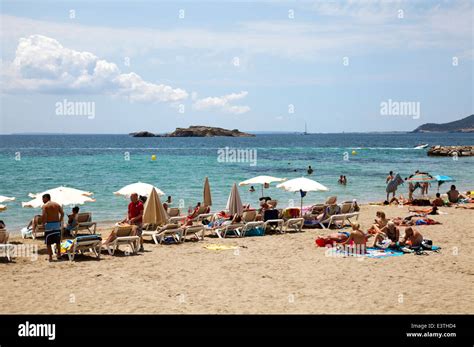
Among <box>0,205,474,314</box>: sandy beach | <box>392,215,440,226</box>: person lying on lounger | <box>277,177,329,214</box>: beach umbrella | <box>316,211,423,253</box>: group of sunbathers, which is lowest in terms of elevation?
<box>0,205,474,314</box>: sandy beach

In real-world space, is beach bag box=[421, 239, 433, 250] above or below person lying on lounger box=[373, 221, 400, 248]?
below

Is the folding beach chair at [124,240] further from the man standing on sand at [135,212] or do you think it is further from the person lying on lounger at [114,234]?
the man standing on sand at [135,212]

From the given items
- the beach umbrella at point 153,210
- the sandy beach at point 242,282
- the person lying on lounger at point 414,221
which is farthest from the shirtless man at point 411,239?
the beach umbrella at point 153,210

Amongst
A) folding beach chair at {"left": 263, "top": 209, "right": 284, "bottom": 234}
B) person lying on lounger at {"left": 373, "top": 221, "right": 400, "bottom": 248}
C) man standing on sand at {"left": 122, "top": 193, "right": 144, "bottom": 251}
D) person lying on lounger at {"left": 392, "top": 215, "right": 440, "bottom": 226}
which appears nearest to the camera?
person lying on lounger at {"left": 373, "top": 221, "right": 400, "bottom": 248}

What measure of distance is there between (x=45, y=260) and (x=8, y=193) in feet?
69.5

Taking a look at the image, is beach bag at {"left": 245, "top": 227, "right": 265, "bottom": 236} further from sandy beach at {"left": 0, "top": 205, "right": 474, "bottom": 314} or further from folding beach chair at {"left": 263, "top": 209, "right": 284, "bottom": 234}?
sandy beach at {"left": 0, "top": 205, "right": 474, "bottom": 314}

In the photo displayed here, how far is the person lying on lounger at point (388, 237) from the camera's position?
38.3 feet

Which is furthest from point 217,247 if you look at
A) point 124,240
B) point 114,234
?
point 114,234

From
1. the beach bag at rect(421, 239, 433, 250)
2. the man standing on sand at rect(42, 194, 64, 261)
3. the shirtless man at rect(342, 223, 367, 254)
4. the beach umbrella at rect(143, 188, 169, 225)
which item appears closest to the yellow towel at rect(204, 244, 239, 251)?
the beach umbrella at rect(143, 188, 169, 225)

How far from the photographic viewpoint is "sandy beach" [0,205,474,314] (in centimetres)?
751

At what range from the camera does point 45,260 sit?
10578mm

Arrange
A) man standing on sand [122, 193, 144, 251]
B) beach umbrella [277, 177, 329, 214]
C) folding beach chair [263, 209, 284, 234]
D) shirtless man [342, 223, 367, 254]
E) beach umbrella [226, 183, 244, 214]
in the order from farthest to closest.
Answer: beach umbrella [277, 177, 329, 214]
beach umbrella [226, 183, 244, 214]
folding beach chair [263, 209, 284, 234]
man standing on sand [122, 193, 144, 251]
shirtless man [342, 223, 367, 254]

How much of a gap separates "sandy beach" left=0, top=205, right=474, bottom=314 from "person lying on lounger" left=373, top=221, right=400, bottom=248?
82 centimetres

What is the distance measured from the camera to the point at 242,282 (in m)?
8.94
